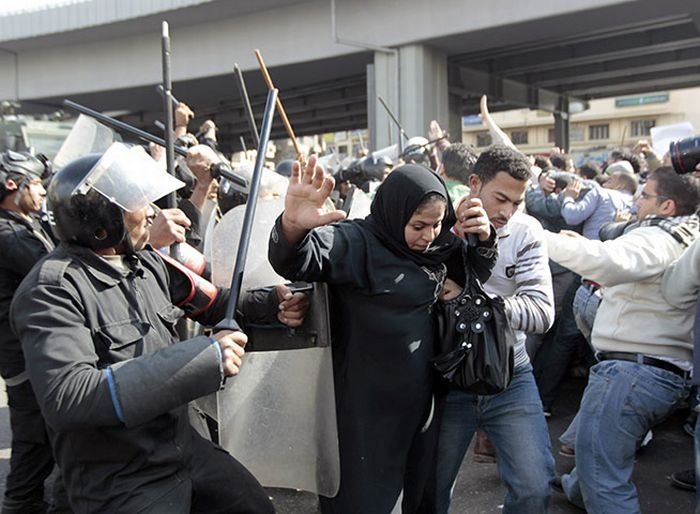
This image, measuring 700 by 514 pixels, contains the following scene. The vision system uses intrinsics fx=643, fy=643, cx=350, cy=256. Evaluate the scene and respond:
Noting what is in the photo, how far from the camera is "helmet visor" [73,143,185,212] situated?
1.86 metres

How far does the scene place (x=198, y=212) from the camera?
12.8ft

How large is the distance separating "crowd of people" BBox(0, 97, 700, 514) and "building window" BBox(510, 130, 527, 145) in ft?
182

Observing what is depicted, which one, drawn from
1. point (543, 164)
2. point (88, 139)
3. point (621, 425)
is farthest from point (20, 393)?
point (543, 164)

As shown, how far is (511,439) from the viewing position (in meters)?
2.56

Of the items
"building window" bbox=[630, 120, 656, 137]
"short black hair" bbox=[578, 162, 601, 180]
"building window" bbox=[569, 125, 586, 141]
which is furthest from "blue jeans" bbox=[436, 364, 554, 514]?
"building window" bbox=[569, 125, 586, 141]

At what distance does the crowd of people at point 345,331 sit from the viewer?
177 centimetres

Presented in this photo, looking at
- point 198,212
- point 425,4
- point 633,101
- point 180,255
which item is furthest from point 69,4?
point 633,101

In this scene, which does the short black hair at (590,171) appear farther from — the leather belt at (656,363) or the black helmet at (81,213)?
the black helmet at (81,213)

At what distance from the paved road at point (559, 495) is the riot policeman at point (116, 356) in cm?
178

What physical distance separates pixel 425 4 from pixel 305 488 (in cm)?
1246

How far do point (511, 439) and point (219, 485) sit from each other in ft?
3.84

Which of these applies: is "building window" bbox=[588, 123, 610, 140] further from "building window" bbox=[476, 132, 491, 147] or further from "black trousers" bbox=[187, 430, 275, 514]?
"black trousers" bbox=[187, 430, 275, 514]

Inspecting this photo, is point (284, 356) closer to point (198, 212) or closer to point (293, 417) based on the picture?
point (293, 417)

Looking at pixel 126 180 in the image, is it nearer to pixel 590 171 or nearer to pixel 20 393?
pixel 20 393
